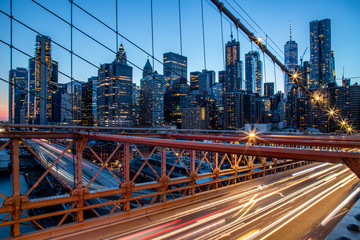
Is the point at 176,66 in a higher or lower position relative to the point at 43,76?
higher

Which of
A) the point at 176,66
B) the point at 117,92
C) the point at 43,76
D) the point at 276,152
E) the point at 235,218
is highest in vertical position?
the point at 176,66

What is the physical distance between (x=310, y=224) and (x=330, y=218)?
1168 millimetres

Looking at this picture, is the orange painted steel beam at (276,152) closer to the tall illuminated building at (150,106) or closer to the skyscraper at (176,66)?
the tall illuminated building at (150,106)

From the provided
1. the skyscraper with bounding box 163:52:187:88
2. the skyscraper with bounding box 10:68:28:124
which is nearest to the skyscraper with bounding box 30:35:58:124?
the skyscraper with bounding box 10:68:28:124

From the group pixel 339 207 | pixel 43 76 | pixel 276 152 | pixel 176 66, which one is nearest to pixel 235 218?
pixel 339 207

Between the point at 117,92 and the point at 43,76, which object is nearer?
the point at 43,76

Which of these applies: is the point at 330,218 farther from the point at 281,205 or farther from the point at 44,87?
the point at 44,87

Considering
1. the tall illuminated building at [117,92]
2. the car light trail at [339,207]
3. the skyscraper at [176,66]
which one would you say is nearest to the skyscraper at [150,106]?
the tall illuminated building at [117,92]

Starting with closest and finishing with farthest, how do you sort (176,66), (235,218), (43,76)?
(235,218) → (43,76) → (176,66)

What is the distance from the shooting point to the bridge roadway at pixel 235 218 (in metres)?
6.36

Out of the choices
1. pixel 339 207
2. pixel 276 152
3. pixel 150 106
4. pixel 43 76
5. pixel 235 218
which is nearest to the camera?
pixel 276 152

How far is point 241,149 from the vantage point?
11.1 feet

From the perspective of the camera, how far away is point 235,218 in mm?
7547

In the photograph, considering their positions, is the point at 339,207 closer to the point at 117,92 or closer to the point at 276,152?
the point at 276,152
